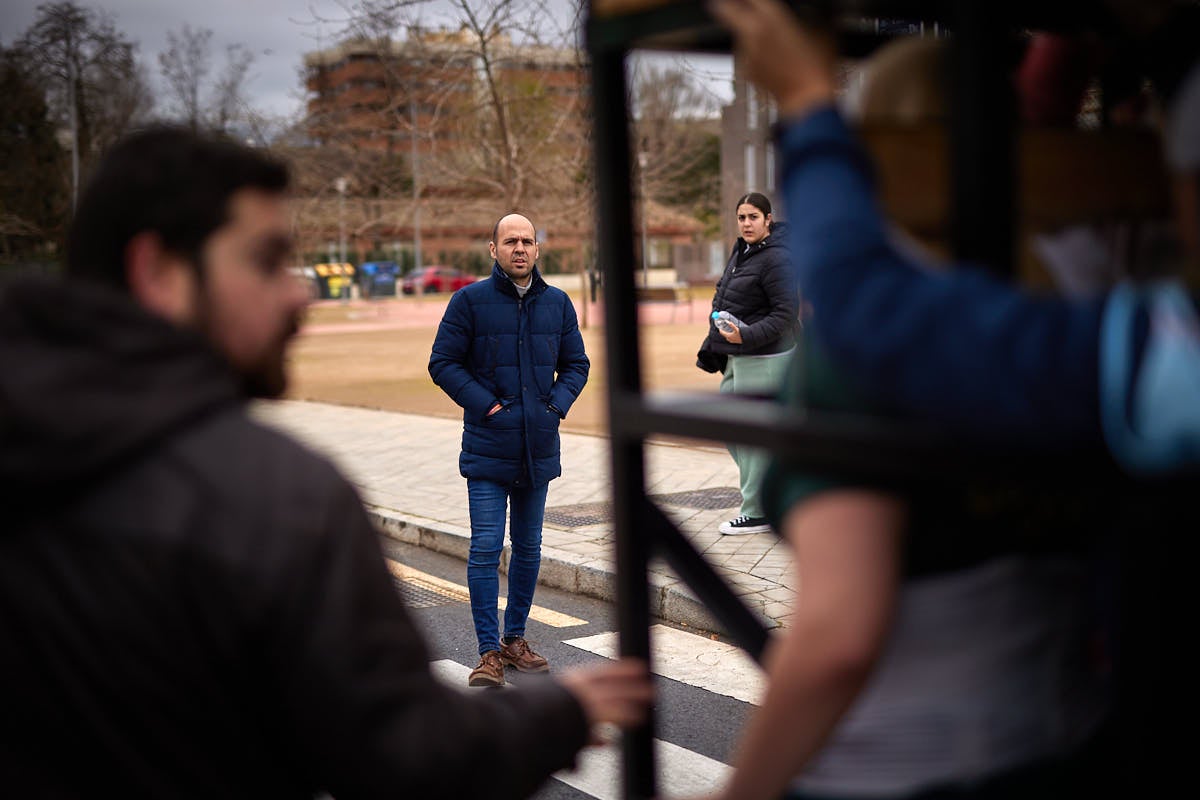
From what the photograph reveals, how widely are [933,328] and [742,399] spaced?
70cm

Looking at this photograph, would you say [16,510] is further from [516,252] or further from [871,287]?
[516,252]

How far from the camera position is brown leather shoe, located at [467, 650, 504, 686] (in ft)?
17.6

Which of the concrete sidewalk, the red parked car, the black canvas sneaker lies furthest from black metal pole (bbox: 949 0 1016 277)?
the red parked car

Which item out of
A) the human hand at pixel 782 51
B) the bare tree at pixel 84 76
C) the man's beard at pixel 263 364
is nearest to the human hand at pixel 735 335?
the man's beard at pixel 263 364

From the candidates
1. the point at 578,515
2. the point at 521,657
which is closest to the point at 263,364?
the point at 521,657

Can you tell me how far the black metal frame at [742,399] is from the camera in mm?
1241

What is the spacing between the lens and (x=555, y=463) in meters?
5.89

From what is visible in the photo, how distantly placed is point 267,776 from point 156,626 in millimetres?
231

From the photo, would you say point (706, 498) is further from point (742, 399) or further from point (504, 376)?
point (742, 399)

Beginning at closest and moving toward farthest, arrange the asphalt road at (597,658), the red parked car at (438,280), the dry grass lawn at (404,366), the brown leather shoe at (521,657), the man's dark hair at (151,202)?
the man's dark hair at (151,202)
the asphalt road at (597,658)
the brown leather shoe at (521,657)
the dry grass lawn at (404,366)
the red parked car at (438,280)

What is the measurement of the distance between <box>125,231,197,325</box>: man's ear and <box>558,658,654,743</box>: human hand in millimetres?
699

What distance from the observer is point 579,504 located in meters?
8.82

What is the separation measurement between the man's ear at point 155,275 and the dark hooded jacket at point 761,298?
5.97 metres

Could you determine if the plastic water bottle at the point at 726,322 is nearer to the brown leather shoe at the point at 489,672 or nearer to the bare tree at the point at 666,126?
the brown leather shoe at the point at 489,672
